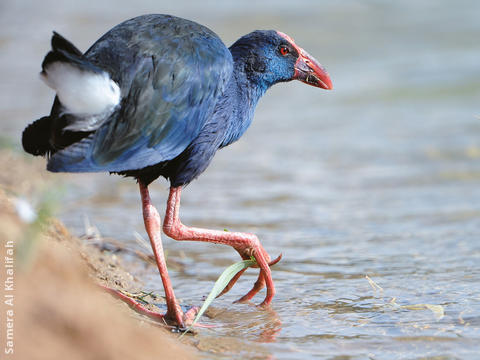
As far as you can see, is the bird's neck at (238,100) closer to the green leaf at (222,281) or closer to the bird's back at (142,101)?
the bird's back at (142,101)

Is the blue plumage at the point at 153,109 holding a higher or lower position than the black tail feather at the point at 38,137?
higher

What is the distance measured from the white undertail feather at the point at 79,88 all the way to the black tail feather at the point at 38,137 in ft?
1.00

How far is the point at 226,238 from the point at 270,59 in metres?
1.03

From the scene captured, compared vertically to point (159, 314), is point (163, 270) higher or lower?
higher

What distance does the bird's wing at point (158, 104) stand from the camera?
10.3ft

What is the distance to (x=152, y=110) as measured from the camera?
328cm

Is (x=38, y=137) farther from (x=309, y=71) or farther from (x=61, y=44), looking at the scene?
(x=309, y=71)

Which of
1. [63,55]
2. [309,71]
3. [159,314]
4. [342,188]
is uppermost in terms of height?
[309,71]

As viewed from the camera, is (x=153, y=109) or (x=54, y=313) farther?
(x=153, y=109)

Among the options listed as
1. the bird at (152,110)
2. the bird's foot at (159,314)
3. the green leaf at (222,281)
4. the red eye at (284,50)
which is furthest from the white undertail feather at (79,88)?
the red eye at (284,50)

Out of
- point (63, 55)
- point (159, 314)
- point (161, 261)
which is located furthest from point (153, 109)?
point (159, 314)

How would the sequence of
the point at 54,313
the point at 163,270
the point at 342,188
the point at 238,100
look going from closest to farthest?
the point at 54,313 → the point at 163,270 → the point at 238,100 → the point at 342,188

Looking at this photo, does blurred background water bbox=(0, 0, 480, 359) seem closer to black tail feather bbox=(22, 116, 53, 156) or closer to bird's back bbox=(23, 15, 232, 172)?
bird's back bbox=(23, 15, 232, 172)

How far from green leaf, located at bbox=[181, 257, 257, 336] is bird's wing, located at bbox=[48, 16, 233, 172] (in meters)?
0.58
